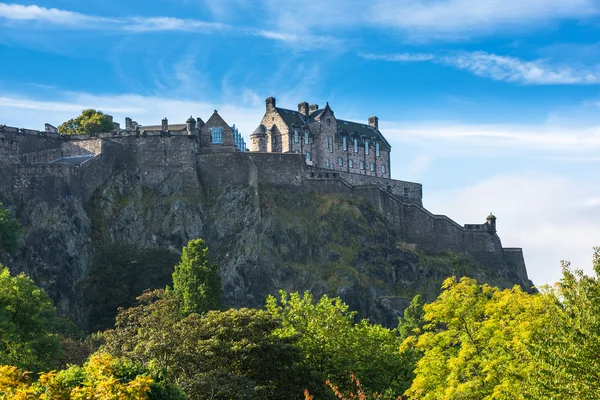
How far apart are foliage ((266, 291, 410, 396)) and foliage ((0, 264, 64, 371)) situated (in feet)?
38.8

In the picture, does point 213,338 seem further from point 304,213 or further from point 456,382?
point 304,213

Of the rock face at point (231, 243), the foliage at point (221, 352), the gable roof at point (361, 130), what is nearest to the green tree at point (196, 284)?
the rock face at point (231, 243)

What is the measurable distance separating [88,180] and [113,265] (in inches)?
333

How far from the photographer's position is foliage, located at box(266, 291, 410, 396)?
46.6 meters

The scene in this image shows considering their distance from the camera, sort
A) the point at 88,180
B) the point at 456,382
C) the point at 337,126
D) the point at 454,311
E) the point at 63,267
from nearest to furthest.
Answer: the point at 456,382 < the point at 454,311 < the point at 63,267 < the point at 88,180 < the point at 337,126

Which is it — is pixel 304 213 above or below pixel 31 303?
above

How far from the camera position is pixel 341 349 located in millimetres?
47562

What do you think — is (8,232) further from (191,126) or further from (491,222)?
(491,222)

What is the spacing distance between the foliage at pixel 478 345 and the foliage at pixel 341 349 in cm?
755

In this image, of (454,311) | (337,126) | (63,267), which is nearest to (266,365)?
(454,311)

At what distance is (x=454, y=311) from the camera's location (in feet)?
128

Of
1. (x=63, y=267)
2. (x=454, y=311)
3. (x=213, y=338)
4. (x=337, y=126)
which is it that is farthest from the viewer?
(x=337, y=126)

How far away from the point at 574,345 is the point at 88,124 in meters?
71.6

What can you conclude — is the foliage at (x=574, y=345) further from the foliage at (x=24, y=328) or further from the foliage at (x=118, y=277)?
the foliage at (x=118, y=277)
